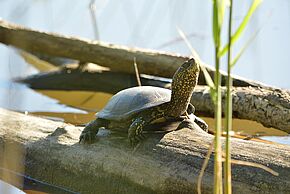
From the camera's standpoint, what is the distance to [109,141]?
351cm

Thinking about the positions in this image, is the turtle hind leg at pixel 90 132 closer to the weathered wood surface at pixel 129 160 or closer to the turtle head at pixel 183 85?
the weathered wood surface at pixel 129 160

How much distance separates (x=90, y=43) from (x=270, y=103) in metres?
2.13

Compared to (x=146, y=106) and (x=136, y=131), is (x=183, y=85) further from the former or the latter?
(x=136, y=131)

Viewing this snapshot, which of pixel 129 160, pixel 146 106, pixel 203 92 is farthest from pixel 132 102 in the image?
pixel 203 92

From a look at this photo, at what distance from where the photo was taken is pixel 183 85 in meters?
3.42

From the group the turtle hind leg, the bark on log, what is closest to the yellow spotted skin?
the turtle hind leg

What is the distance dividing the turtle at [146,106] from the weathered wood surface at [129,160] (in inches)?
2.7

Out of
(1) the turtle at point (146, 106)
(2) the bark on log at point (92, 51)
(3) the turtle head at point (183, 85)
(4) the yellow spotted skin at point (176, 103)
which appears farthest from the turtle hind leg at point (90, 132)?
(2) the bark on log at point (92, 51)

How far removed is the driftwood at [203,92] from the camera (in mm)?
4465

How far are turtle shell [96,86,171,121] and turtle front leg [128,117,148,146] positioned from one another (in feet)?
0.26

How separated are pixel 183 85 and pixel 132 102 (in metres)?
0.30

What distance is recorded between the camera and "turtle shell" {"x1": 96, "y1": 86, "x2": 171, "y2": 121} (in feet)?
11.3

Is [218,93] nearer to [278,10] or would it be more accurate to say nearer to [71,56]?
[71,56]

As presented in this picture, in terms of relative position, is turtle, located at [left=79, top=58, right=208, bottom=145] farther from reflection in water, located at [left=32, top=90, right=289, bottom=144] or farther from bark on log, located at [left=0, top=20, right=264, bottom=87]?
→ bark on log, located at [left=0, top=20, right=264, bottom=87]
